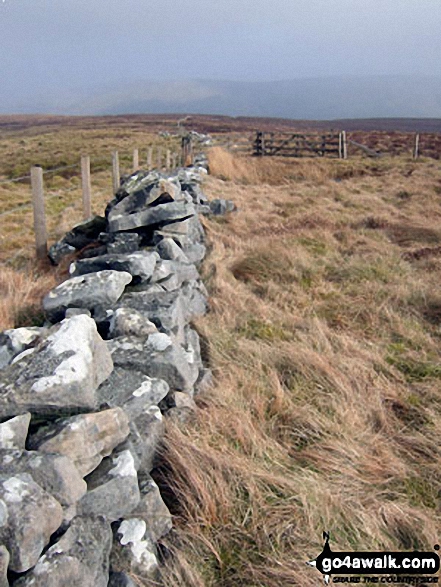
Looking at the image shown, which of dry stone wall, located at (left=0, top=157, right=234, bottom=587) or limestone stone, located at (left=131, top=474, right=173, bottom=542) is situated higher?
dry stone wall, located at (left=0, top=157, right=234, bottom=587)

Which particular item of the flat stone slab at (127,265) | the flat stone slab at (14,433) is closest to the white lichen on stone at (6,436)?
the flat stone slab at (14,433)

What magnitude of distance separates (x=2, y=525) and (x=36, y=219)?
17.1 ft

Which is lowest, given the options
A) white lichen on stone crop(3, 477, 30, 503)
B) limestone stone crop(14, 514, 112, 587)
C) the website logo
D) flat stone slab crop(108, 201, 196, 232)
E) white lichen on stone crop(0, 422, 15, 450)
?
the website logo

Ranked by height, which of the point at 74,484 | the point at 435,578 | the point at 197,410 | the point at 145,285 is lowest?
the point at 435,578

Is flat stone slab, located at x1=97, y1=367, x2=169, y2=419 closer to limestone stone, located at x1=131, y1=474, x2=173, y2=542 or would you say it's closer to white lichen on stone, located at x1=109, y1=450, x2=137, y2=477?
white lichen on stone, located at x1=109, y1=450, x2=137, y2=477

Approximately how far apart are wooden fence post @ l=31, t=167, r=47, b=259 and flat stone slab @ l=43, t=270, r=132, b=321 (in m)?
2.73

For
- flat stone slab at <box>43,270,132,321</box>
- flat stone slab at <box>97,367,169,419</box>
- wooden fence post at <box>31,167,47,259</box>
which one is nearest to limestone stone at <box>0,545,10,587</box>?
flat stone slab at <box>97,367,169,419</box>

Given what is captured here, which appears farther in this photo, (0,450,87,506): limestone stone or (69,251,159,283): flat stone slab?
(69,251,159,283): flat stone slab

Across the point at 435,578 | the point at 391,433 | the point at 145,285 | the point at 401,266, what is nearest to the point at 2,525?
the point at 435,578

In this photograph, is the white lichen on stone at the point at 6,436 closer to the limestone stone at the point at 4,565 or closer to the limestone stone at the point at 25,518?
the limestone stone at the point at 25,518

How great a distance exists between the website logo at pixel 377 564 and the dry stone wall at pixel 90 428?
786 mm

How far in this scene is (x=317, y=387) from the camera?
3764 mm

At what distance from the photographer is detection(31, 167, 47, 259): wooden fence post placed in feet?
20.5

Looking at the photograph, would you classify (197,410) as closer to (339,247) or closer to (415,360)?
(415,360)
